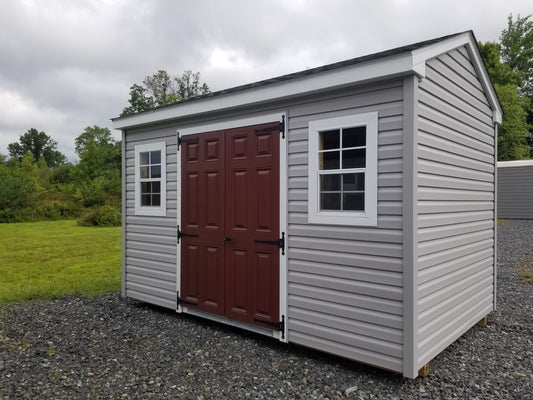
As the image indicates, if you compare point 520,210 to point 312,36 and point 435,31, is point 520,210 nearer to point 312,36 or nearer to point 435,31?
point 435,31

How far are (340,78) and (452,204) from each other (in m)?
1.65

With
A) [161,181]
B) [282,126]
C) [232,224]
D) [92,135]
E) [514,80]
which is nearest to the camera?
[282,126]

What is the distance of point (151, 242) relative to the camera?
5.11 metres

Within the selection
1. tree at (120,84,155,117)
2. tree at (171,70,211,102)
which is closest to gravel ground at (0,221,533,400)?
tree at (171,70,211,102)

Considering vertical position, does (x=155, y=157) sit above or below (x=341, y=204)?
above

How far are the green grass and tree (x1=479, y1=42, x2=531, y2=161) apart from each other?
70.5 ft

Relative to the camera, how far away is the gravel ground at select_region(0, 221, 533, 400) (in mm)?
2955

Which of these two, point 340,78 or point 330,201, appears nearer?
point 340,78

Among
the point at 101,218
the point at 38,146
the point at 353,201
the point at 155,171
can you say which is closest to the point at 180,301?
the point at 155,171

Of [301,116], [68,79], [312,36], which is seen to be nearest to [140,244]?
[301,116]

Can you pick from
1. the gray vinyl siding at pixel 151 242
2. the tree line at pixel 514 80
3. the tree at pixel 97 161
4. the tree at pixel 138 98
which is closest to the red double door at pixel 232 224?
the gray vinyl siding at pixel 151 242

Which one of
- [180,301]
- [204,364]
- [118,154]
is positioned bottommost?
[204,364]

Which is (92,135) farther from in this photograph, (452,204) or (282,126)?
(452,204)

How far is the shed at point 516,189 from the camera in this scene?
1608cm
